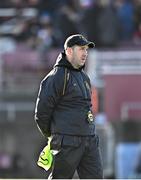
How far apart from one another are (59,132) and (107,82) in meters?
8.27

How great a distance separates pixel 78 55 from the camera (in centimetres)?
775

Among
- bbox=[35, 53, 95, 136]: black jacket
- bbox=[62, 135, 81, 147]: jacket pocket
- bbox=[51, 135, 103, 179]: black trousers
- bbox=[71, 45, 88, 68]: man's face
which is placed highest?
bbox=[71, 45, 88, 68]: man's face

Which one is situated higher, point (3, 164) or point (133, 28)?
point (133, 28)

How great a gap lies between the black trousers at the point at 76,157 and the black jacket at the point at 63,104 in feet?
0.24

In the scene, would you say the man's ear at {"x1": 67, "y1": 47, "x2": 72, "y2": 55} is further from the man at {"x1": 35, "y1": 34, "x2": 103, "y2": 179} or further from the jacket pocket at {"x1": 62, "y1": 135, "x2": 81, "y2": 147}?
the jacket pocket at {"x1": 62, "y1": 135, "x2": 81, "y2": 147}

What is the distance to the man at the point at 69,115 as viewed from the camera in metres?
7.68

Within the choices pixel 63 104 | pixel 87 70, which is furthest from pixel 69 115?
pixel 87 70

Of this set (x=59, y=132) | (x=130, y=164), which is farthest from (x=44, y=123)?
(x=130, y=164)

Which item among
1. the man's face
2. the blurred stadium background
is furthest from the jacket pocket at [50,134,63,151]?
the blurred stadium background

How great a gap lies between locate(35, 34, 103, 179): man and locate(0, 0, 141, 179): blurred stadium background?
6858 mm

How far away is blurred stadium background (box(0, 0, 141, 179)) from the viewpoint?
50.2 ft

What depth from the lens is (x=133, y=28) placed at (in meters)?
16.9

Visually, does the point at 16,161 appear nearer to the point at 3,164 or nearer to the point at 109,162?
the point at 3,164

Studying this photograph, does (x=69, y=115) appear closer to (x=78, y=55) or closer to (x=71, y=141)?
(x=71, y=141)
